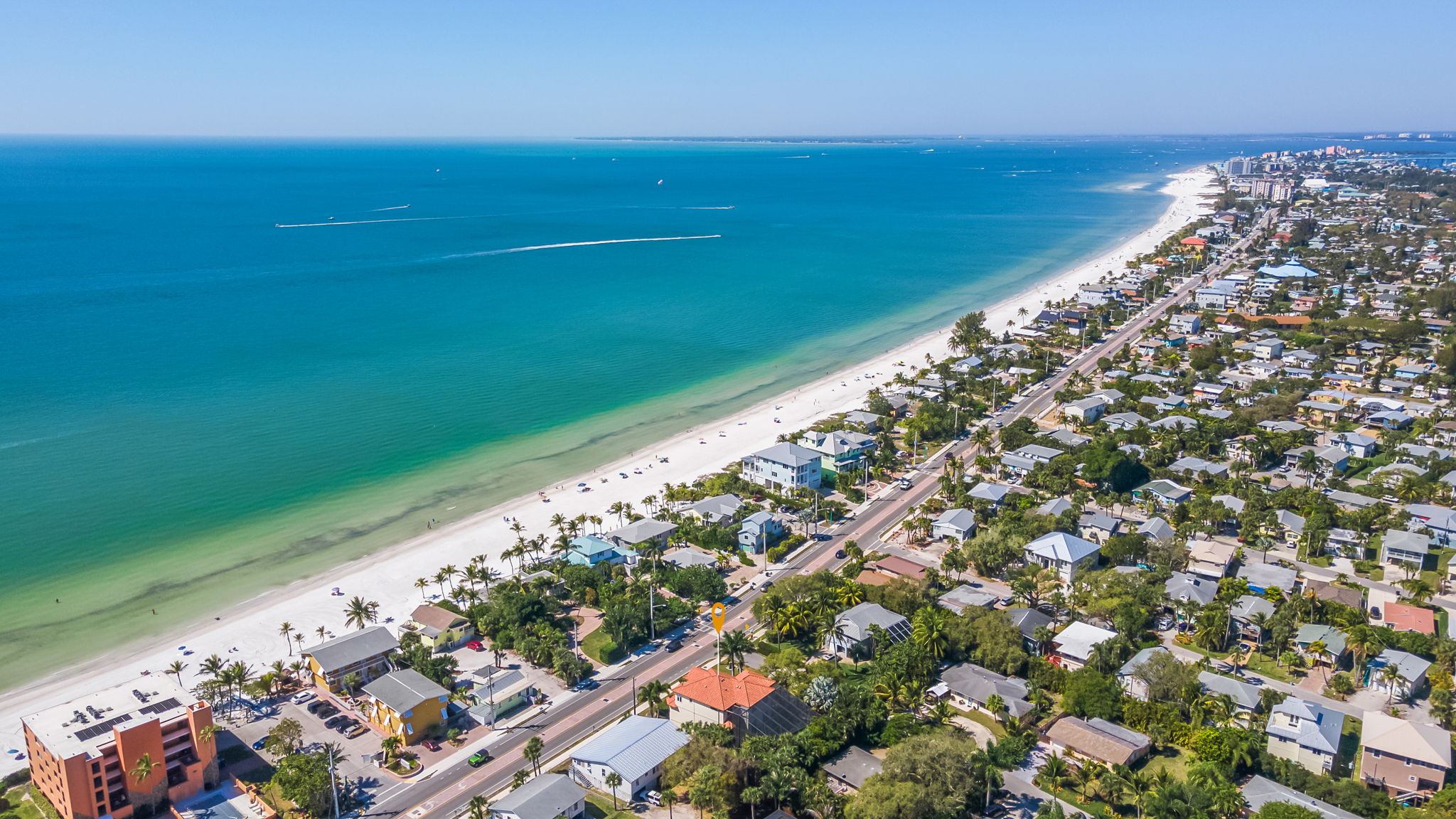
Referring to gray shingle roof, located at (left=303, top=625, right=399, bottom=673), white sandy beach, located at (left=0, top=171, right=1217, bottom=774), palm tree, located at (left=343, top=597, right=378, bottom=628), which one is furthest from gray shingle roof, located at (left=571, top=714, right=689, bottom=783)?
white sandy beach, located at (left=0, top=171, right=1217, bottom=774)

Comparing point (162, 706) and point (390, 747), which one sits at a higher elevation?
point (162, 706)

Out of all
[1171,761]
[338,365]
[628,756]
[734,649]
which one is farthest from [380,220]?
[1171,761]

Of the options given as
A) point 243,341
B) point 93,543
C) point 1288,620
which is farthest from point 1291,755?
point 243,341

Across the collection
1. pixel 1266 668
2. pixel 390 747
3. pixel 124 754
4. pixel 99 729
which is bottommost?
pixel 1266 668

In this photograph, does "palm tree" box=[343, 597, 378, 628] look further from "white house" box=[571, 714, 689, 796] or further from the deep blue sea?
"white house" box=[571, 714, 689, 796]

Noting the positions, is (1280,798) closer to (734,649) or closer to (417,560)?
(734,649)

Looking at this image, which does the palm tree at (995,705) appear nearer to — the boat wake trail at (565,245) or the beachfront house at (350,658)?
the beachfront house at (350,658)

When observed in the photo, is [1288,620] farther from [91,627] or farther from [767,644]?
[91,627]

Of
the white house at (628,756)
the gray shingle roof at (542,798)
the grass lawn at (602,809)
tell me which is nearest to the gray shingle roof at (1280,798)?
the white house at (628,756)
